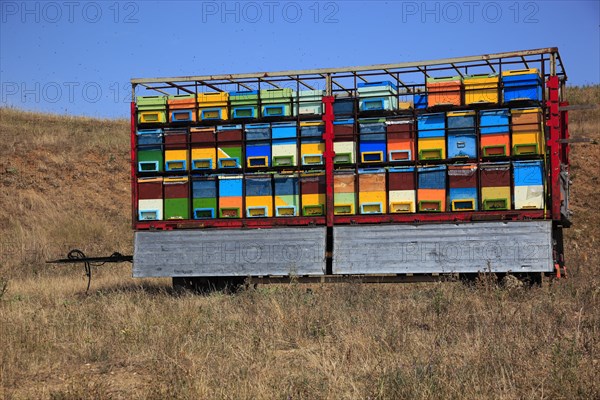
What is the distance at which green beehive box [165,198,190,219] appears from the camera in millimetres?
15750

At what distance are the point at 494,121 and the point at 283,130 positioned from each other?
167 inches

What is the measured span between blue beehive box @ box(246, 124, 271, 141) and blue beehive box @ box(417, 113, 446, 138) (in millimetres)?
3140

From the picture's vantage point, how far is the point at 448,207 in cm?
1444

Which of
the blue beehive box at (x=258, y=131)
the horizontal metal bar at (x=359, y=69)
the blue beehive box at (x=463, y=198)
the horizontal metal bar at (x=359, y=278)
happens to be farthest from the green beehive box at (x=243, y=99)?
the blue beehive box at (x=463, y=198)

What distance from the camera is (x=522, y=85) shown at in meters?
14.1

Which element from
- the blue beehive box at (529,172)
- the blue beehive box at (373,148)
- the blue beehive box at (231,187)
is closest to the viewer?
the blue beehive box at (529,172)

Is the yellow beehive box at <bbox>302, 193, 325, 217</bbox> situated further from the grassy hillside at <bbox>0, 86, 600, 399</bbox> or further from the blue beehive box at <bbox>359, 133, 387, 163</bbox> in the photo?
the grassy hillside at <bbox>0, 86, 600, 399</bbox>

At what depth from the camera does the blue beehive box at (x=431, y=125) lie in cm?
1444

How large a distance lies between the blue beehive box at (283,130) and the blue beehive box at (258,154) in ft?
0.87

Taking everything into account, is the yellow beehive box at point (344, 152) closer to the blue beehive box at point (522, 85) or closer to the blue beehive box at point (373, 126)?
the blue beehive box at point (373, 126)

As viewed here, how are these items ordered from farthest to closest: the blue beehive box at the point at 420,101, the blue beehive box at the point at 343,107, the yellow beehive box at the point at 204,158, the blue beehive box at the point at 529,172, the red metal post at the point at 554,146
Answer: the yellow beehive box at the point at 204,158 < the blue beehive box at the point at 343,107 < the blue beehive box at the point at 420,101 < the blue beehive box at the point at 529,172 < the red metal post at the point at 554,146

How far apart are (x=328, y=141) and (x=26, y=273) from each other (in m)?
10.6

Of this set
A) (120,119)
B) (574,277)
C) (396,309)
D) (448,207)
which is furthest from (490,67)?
(120,119)

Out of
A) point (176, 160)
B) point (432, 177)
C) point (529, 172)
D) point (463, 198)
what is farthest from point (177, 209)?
point (529, 172)
